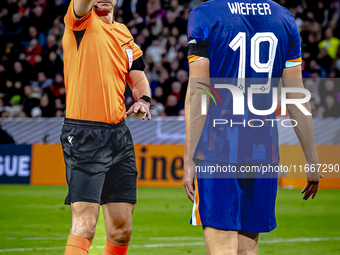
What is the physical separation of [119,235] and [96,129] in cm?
87

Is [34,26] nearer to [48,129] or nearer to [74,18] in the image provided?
[48,129]

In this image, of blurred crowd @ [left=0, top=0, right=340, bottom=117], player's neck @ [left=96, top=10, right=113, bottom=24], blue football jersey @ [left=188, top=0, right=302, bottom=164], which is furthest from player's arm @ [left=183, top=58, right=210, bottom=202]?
blurred crowd @ [left=0, top=0, right=340, bottom=117]

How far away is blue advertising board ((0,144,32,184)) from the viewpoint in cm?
1195

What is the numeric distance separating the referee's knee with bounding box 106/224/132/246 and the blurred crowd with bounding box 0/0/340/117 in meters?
8.67

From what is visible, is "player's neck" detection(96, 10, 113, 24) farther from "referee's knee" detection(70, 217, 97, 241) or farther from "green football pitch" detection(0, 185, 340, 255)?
"green football pitch" detection(0, 185, 340, 255)

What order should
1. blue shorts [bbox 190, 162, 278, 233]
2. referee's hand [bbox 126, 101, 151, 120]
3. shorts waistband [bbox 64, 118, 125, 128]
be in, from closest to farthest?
blue shorts [bbox 190, 162, 278, 233], shorts waistband [bbox 64, 118, 125, 128], referee's hand [bbox 126, 101, 151, 120]

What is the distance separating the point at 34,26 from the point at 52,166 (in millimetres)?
5319

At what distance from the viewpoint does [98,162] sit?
3.96 metres

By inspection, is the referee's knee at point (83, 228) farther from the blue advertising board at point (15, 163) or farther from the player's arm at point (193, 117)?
the blue advertising board at point (15, 163)

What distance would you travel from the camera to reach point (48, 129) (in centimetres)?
1223

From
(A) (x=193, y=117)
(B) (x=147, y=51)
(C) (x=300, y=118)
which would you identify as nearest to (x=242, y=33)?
(A) (x=193, y=117)

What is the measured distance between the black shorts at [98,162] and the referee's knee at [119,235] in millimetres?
225

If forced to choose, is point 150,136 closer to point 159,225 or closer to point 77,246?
point 159,225

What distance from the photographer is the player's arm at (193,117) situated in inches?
117
